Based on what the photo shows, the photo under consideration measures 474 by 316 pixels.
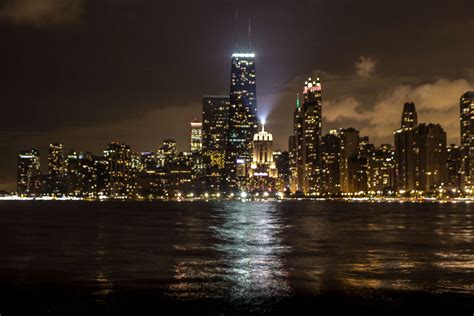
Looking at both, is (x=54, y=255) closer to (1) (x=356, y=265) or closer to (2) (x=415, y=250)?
(1) (x=356, y=265)

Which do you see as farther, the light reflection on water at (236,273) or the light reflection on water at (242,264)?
the light reflection on water at (242,264)

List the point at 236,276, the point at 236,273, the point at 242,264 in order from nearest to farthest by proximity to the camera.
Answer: the point at 236,276
the point at 236,273
the point at 242,264

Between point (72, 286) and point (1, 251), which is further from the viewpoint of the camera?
point (1, 251)

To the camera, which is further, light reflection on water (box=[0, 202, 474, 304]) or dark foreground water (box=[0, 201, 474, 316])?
light reflection on water (box=[0, 202, 474, 304])

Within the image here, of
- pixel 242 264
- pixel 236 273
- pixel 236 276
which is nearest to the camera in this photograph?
pixel 236 276

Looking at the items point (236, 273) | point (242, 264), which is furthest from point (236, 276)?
point (242, 264)

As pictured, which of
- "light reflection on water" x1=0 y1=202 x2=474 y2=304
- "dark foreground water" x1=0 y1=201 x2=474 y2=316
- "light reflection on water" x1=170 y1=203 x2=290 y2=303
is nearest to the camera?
"dark foreground water" x1=0 y1=201 x2=474 y2=316

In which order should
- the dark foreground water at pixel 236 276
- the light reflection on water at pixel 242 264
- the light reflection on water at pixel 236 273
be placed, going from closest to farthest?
the dark foreground water at pixel 236 276 < the light reflection on water at pixel 236 273 < the light reflection on water at pixel 242 264

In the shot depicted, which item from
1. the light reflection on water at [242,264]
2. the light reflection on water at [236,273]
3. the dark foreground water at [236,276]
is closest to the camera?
the dark foreground water at [236,276]

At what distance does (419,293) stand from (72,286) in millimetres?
17769

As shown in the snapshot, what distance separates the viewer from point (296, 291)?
98.5 feet

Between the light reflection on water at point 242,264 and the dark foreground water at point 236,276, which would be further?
the light reflection on water at point 242,264

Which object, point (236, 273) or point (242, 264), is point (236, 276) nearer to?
point (236, 273)

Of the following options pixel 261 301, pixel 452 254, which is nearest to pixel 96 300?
pixel 261 301
